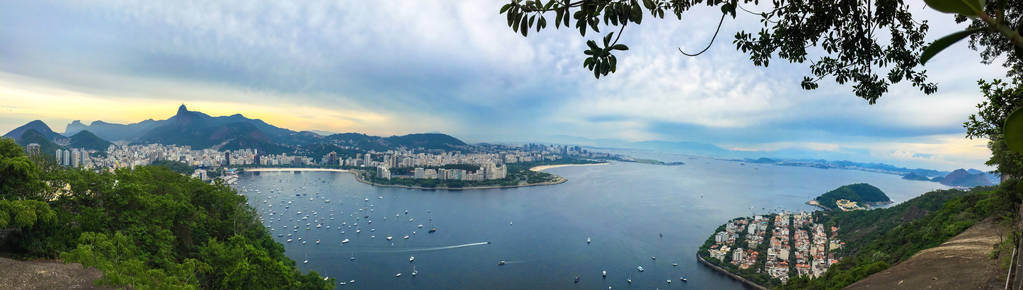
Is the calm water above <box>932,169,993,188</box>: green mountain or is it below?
below

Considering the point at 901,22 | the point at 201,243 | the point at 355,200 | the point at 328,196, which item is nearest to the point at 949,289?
the point at 901,22

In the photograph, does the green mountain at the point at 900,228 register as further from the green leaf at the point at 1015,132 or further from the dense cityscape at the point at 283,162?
the dense cityscape at the point at 283,162

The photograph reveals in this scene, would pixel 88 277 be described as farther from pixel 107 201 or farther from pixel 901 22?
pixel 901 22

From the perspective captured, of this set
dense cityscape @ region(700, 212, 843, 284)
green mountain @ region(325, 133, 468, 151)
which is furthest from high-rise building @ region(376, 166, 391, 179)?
green mountain @ region(325, 133, 468, 151)

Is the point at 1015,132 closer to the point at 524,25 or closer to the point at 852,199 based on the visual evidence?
the point at 524,25

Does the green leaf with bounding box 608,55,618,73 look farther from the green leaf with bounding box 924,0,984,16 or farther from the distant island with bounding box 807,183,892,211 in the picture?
the distant island with bounding box 807,183,892,211

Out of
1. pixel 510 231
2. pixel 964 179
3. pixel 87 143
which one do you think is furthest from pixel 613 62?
pixel 964 179
